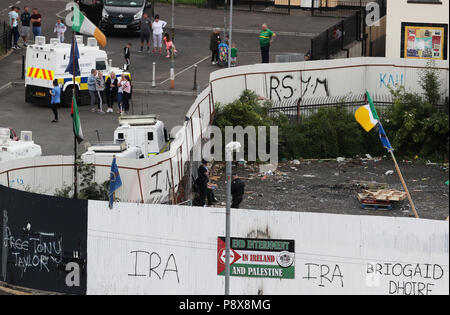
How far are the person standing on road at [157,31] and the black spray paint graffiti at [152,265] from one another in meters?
23.2

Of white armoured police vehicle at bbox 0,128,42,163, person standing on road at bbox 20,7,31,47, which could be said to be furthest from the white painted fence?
person standing on road at bbox 20,7,31,47

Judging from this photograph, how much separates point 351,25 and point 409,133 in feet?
24.3

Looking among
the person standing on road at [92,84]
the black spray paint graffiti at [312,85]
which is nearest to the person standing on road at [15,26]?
the person standing on road at [92,84]

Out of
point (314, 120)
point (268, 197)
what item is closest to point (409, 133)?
point (314, 120)

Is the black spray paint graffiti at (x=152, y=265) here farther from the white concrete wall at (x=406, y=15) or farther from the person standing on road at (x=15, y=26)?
the person standing on road at (x=15, y=26)

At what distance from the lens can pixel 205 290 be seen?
22.7 meters

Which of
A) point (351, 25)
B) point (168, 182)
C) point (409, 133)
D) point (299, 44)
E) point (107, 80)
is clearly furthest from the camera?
point (299, 44)

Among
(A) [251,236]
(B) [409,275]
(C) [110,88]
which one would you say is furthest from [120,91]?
(B) [409,275]

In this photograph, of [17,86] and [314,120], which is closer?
[314,120]

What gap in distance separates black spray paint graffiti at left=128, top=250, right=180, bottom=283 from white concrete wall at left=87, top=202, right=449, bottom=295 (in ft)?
0.07

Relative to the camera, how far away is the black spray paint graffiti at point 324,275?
2206cm

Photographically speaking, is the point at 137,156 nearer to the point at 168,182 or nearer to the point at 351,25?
the point at 168,182

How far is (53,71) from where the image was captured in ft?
123

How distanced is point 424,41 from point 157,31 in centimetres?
1220
